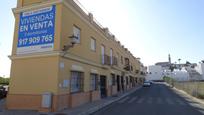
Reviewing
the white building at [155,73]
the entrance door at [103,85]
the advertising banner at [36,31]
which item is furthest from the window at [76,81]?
the white building at [155,73]

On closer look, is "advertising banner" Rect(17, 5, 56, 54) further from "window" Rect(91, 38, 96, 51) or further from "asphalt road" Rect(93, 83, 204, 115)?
"window" Rect(91, 38, 96, 51)

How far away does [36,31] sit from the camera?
526 inches

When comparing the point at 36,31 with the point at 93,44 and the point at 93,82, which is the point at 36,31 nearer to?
the point at 93,44

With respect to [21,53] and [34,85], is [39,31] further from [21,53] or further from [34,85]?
[34,85]

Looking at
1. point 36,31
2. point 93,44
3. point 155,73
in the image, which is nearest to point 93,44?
point 93,44

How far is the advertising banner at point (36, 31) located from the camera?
12906 mm

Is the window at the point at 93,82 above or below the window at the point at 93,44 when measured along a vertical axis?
below

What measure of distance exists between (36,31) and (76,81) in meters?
4.64

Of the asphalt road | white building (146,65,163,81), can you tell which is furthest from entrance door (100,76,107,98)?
white building (146,65,163,81)

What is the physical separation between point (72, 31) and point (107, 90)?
9706 mm

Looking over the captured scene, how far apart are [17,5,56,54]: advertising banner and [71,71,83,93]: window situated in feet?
9.75

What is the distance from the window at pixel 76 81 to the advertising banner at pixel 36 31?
9.75 ft

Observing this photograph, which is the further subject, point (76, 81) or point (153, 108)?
point (76, 81)

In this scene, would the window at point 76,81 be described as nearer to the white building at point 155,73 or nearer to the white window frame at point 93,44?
the white window frame at point 93,44
